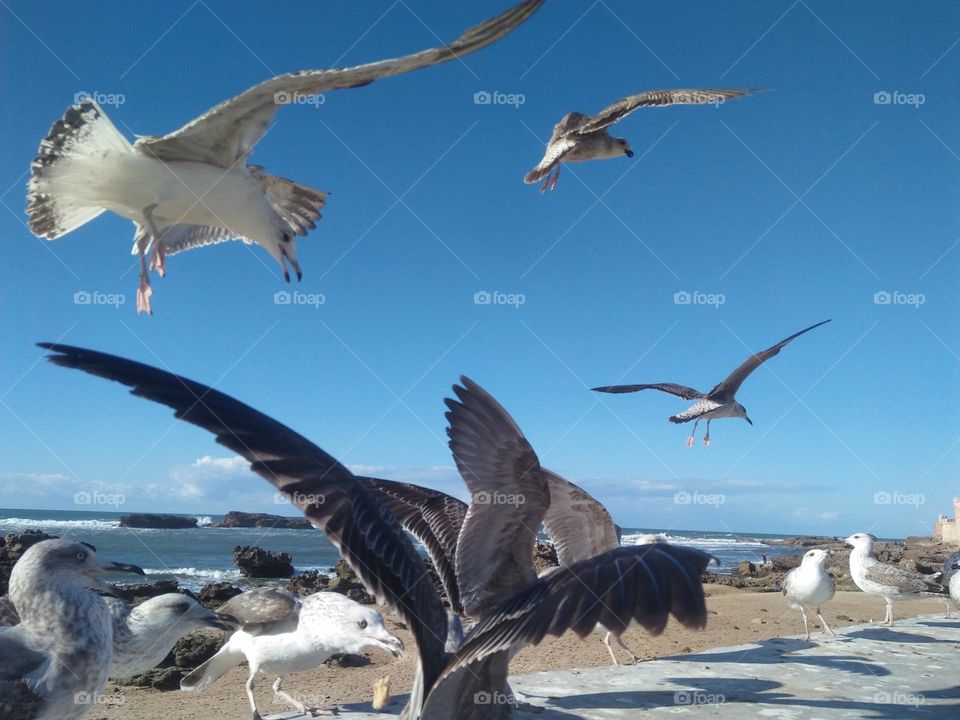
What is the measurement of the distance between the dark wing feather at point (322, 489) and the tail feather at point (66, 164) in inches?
95.1

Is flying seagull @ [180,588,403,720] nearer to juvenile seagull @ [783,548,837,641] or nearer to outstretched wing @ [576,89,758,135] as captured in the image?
outstretched wing @ [576,89,758,135]

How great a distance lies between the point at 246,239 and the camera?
5.55 metres

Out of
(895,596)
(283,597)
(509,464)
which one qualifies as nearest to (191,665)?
(283,597)

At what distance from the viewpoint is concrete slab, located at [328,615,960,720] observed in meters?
4.80

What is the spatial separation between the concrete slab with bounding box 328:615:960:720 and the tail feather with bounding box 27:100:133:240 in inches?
149

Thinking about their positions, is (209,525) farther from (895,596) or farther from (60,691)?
(60,691)

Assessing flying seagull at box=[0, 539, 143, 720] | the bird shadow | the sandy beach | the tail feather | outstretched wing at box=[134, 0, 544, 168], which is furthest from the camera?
the bird shadow

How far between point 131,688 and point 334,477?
5567 millimetres

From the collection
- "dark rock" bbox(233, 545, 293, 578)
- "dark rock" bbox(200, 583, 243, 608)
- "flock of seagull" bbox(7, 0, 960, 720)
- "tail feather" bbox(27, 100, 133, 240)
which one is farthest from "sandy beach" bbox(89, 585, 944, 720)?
"dark rock" bbox(233, 545, 293, 578)

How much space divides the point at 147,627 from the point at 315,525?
2640mm

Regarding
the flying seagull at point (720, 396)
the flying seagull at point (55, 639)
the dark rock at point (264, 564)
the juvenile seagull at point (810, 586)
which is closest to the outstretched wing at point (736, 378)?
the flying seagull at point (720, 396)

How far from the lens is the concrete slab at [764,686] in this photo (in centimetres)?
480

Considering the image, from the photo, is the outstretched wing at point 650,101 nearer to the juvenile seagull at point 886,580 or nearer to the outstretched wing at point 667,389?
the outstretched wing at point 667,389

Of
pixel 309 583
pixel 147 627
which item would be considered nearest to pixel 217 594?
pixel 309 583
